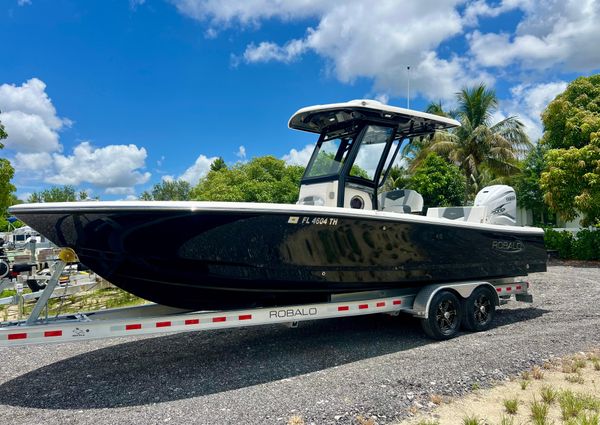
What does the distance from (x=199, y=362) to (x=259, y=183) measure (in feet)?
63.7

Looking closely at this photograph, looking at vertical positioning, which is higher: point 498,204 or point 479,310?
point 498,204

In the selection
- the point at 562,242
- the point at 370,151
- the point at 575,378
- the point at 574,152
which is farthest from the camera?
the point at 562,242

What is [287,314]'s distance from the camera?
186 inches

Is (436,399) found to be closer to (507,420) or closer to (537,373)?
(507,420)

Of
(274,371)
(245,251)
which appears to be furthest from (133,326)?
(274,371)

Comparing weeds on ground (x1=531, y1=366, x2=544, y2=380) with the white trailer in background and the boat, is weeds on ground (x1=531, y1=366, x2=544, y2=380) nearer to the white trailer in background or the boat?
the white trailer in background

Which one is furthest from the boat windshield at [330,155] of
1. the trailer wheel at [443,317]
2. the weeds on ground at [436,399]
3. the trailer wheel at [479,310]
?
the weeds on ground at [436,399]

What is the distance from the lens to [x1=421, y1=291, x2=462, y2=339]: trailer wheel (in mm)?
5418

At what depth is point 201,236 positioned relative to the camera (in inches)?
163

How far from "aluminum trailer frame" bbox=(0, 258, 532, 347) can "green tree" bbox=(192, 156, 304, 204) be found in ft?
53.9

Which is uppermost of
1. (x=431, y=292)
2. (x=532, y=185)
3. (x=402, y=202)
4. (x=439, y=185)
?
(x=532, y=185)

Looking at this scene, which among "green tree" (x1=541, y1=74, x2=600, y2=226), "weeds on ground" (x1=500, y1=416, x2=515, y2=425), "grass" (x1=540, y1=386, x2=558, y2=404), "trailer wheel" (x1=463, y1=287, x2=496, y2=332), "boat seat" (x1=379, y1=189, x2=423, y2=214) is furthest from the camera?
"green tree" (x1=541, y1=74, x2=600, y2=226)

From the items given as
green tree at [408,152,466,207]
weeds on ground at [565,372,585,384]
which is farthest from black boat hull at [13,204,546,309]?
green tree at [408,152,466,207]

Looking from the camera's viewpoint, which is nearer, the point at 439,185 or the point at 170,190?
the point at 439,185
